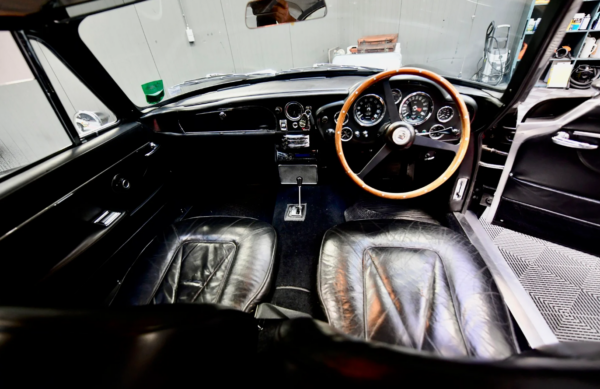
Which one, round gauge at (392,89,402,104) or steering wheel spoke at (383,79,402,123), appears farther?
round gauge at (392,89,402,104)

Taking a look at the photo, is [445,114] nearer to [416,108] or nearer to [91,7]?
[416,108]

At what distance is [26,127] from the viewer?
1302 millimetres

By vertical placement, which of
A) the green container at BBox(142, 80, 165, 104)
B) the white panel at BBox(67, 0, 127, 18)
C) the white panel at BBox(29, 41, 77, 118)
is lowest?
the green container at BBox(142, 80, 165, 104)

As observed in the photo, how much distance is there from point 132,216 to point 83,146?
0.45 meters

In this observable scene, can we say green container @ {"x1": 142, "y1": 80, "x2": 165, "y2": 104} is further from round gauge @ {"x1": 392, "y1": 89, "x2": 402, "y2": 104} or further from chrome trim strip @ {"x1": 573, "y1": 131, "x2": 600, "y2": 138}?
chrome trim strip @ {"x1": 573, "y1": 131, "x2": 600, "y2": 138}

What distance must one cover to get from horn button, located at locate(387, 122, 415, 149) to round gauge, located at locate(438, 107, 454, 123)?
0.87 feet

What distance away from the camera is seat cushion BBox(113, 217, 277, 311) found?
1121 mm

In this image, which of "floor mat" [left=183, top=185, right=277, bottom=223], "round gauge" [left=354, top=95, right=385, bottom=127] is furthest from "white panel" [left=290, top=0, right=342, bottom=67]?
"round gauge" [left=354, top=95, right=385, bottom=127]

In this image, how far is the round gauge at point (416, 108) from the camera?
55.3 inches

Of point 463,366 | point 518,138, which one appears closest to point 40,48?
point 463,366

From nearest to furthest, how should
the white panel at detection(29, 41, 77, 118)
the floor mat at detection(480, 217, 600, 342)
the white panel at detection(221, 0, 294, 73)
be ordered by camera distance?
the white panel at detection(29, 41, 77, 118) → the floor mat at detection(480, 217, 600, 342) → the white panel at detection(221, 0, 294, 73)

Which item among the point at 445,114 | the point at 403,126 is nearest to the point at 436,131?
the point at 445,114

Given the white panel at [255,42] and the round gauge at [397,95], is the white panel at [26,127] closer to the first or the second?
the white panel at [255,42]

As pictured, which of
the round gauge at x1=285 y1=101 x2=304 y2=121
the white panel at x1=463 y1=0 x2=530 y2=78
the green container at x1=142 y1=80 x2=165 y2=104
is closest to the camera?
the round gauge at x1=285 y1=101 x2=304 y2=121
